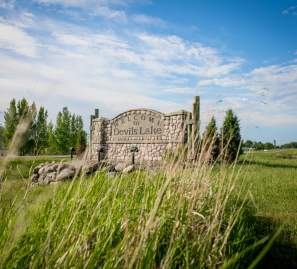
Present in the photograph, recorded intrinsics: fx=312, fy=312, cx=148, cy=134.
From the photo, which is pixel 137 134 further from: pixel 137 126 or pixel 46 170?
pixel 46 170

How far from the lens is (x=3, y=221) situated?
2.17m

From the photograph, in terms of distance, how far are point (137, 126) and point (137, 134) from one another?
0.39 metres

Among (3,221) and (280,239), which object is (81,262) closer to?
(3,221)

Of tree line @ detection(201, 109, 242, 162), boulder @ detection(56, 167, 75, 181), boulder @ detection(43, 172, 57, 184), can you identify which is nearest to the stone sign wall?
tree line @ detection(201, 109, 242, 162)

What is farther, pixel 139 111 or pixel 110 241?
pixel 139 111

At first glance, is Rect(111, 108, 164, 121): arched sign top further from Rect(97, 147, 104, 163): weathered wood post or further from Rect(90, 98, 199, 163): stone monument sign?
Rect(97, 147, 104, 163): weathered wood post

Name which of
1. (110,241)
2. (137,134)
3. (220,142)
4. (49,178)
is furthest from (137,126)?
(110,241)

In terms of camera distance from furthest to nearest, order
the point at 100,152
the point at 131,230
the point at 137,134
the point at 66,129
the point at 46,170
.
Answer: the point at 66,129
the point at 100,152
the point at 137,134
the point at 46,170
the point at 131,230

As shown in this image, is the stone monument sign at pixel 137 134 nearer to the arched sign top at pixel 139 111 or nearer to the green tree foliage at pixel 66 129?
the arched sign top at pixel 139 111

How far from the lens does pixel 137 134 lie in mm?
15008

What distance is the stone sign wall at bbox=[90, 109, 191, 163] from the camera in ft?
45.1

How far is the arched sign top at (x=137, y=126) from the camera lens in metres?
14.3

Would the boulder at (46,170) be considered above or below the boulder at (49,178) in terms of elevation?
above

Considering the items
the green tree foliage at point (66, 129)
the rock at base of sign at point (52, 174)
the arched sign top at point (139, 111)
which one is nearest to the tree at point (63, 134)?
the green tree foliage at point (66, 129)
